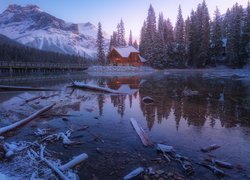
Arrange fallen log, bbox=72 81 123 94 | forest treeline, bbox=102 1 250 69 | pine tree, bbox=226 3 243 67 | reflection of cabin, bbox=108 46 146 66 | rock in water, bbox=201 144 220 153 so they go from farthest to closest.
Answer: reflection of cabin, bbox=108 46 146 66 < forest treeline, bbox=102 1 250 69 < pine tree, bbox=226 3 243 67 < fallen log, bbox=72 81 123 94 < rock in water, bbox=201 144 220 153

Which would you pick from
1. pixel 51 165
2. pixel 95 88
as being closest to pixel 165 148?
→ pixel 51 165

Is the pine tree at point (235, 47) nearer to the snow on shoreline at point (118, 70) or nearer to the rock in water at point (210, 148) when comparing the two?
the snow on shoreline at point (118, 70)

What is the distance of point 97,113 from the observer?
609 inches

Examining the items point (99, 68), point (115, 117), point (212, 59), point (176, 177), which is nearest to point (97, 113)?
point (115, 117)

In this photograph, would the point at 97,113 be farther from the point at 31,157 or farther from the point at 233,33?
the point at 233,33

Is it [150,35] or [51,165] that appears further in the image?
[150,35]

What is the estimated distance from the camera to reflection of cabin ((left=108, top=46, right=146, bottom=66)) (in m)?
79.5

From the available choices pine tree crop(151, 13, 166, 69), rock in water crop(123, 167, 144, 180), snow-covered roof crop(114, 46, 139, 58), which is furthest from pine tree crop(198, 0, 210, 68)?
rock in water crop(123, 167, 144, 180)

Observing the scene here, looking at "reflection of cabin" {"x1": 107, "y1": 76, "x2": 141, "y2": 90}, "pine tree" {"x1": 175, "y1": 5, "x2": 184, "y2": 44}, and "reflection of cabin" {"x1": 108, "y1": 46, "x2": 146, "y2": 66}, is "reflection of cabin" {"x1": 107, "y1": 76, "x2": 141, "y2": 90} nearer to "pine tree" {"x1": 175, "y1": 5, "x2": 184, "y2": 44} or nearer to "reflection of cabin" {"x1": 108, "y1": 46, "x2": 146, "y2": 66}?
"reflection of cabin" {"x1": 108, "y1": 46, "x2": 146, "y2": 66}

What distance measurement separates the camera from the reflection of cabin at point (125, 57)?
7947cm

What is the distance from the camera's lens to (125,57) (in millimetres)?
79125

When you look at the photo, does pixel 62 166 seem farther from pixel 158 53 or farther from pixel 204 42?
pixel 158 53

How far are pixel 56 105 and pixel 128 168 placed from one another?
12.3 m

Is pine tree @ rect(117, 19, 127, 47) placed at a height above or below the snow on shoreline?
above
